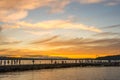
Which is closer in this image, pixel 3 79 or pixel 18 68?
pixel 3 79

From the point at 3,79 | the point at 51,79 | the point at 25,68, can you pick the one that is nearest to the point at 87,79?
the point at 51,79

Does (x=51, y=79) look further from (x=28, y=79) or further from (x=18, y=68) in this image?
(x=18, y=68)

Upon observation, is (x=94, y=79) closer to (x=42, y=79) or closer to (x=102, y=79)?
(x=102, y=79)

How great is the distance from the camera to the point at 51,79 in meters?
75.1

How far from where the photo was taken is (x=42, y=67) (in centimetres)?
13400

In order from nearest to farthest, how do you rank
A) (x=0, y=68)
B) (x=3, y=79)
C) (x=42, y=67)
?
(x=3, y=79), (x=0, y=68), (x=42, y=67)

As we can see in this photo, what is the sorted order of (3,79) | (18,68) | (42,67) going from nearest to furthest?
(3,79) → (18,68) → (42,67)

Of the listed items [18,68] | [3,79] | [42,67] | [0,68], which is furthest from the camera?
[42,67]

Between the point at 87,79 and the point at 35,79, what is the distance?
14.6 metres

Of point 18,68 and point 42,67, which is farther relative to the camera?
point 42,67

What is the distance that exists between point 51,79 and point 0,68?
3316cm

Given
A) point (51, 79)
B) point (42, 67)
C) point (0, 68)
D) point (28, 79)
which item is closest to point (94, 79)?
point (51, 79)

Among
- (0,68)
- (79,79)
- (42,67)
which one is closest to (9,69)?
(0,68)

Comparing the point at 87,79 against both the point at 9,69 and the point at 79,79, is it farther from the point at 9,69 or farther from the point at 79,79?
the point at 9,69
